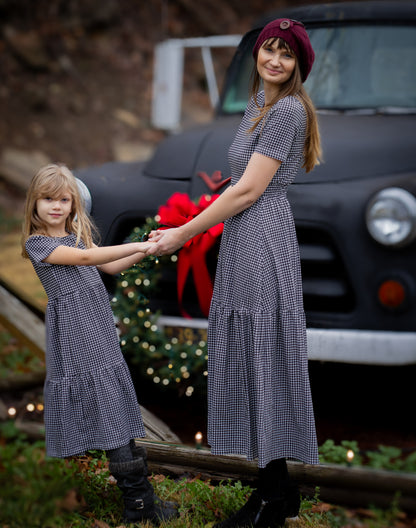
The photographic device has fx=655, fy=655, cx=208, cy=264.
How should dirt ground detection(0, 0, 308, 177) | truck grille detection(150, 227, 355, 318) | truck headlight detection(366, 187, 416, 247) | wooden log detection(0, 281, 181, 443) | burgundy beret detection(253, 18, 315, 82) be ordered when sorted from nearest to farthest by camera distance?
burgundy beret detection(253, 18, 315, 82) → truck headlight detection(366, 187, 416, 247) → truck grille detection(150, 227, 355, 318) → wooden log detection(0, 281, 181, 443) → dirt ground detection(0, 0, 308, 177)

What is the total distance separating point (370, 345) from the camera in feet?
8.25

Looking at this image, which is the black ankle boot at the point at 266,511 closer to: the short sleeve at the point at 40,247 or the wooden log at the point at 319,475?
the wooden log at the point at 319,475

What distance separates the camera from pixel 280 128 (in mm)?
1931

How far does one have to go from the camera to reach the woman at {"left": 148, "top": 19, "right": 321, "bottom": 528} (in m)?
1.95

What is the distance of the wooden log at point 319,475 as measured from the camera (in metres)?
2.05

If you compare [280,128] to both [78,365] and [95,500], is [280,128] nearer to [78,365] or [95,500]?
[78,365]

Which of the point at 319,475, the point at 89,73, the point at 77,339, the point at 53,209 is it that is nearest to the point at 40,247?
the point at 53,209

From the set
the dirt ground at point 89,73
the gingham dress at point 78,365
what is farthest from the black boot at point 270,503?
the dirt ground at point 89,73

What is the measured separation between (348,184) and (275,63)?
0.90m

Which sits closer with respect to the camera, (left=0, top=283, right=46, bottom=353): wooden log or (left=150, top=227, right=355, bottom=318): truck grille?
(left=150, top=227, right=355, bottom=318): truck grille

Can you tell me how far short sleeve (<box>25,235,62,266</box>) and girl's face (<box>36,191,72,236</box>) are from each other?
0.04 meters

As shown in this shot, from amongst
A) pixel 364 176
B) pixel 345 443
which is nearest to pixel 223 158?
pixel 364 176

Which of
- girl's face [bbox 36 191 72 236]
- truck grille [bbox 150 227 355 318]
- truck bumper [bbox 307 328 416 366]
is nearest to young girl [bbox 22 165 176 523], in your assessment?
girl's face [bbox 36 191 72 236]

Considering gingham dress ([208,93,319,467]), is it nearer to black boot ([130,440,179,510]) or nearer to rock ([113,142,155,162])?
black boot ([130,440,179,510])
